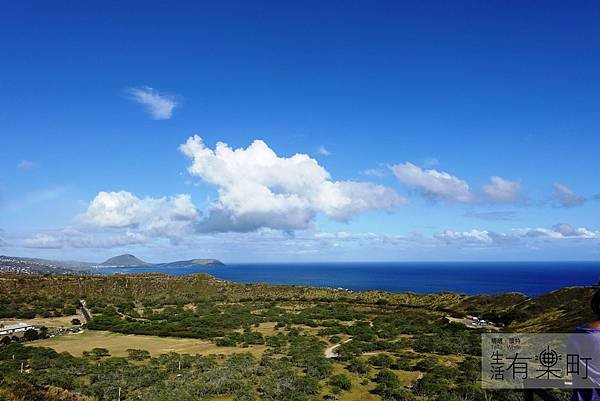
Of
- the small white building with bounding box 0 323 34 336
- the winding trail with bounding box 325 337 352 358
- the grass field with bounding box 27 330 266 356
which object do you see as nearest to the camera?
the winding trail with bounding box 325 337 352 358

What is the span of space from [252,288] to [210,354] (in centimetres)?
4533

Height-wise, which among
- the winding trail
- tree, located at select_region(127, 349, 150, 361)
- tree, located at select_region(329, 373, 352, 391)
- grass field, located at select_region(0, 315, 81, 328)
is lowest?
grass field, located at select_region(0, 315, 81, 328)

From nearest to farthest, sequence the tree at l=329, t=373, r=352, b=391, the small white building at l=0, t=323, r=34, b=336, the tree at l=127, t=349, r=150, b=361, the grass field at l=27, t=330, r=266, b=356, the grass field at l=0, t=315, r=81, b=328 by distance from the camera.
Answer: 1. the tree at l=329, t=373, r=352, b=391
2. the tree at l=127, t=349, r=150, b=361
3. the grass field at l=27, t=330, r=266, b=356
4. the small white building at l=0, t=323, r=34, b=336
5. the grass field at l=0, t=315, r=81, b=328

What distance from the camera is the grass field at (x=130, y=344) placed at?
34.0m

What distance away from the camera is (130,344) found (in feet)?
121

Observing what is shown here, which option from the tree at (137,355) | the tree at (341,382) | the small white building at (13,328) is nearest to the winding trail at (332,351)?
the tree at (341,382)

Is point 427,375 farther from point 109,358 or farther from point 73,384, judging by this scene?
point 109,358

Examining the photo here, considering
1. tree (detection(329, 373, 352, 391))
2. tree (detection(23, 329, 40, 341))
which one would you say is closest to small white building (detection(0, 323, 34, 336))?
tree (detection(23, 329, 40, 341))

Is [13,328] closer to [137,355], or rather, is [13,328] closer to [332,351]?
[137,355]

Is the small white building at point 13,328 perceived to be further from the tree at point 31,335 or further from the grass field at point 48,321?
the grass field at point 48,321

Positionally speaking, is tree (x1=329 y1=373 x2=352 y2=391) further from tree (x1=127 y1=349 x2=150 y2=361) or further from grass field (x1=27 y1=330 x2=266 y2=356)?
tree (x1=127 y1=349 x2=150 y2=361)

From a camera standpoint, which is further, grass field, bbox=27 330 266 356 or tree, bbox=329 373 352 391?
grass field, bbox=27 330 266 356

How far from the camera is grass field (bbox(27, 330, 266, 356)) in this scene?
112ft

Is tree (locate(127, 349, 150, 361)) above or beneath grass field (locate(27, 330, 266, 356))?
above
